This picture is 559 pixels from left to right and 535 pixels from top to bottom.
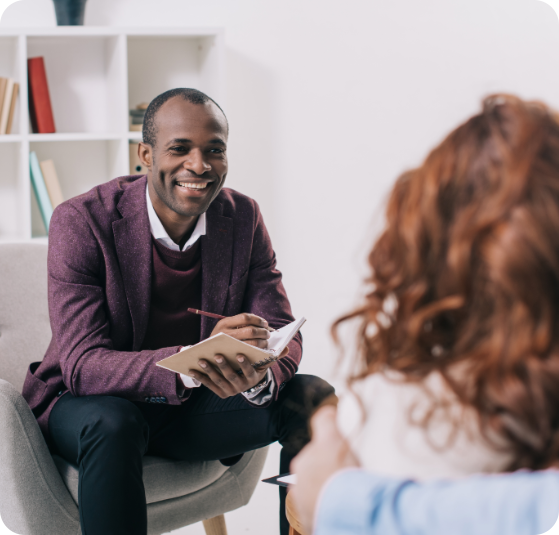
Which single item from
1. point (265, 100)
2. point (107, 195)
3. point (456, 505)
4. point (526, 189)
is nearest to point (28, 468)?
point (107, 195)

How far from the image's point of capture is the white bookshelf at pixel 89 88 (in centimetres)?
236

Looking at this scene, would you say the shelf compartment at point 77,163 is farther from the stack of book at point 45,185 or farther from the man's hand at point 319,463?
the man's hand at point 319,463

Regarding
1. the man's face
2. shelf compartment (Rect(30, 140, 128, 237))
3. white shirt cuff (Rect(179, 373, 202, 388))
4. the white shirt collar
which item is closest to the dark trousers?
white shirt cuff (Rect(179, 373, 202, 388))

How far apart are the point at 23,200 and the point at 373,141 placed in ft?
4.75

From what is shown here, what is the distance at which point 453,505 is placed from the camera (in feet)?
1.70

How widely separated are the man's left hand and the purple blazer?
0.09 m

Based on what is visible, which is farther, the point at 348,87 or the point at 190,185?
the point at 348,87

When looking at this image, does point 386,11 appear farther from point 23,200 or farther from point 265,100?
point 23,200

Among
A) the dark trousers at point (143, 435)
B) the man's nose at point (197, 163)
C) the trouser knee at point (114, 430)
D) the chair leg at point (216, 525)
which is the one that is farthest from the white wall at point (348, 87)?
the trouser knee at point (114, 430)

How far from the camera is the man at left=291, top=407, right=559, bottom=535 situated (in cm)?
51

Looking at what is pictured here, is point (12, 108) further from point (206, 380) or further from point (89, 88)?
point (206, 380)

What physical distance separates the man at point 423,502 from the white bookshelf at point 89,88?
6.45ft

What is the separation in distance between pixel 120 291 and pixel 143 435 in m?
0.34

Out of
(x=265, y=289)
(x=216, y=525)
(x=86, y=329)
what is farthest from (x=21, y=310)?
(x=216, y=525)
